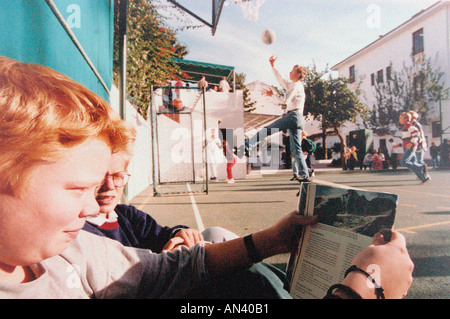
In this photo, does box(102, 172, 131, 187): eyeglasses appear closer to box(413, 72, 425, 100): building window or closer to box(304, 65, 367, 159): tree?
box(304, 65, 367, 159): tree

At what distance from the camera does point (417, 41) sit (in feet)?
13.6

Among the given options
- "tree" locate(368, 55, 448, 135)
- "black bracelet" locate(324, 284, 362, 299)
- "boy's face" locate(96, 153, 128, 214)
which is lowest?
"black bracelet" locate(324, 284, 362, 299)

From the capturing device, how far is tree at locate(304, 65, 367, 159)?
11.6 ft

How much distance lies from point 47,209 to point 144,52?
497cm

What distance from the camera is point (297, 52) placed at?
4.84 feet

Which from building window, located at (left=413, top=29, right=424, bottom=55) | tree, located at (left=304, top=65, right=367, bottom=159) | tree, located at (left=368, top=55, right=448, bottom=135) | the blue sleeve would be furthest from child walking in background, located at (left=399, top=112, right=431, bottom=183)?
the blue sleeve

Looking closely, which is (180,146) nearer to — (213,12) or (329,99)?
(213,12)

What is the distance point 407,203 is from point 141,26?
16.1ft

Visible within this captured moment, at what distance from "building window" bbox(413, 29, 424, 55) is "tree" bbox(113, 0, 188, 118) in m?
4.05

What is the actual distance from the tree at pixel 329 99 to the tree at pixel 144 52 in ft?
9.10

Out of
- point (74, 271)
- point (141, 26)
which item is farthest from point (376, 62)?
point (74, 271)

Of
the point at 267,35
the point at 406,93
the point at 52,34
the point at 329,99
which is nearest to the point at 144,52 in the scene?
the point at 329,99

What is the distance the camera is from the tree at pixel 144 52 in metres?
4.49

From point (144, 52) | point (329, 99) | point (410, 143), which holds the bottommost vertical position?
point (410, 143)
